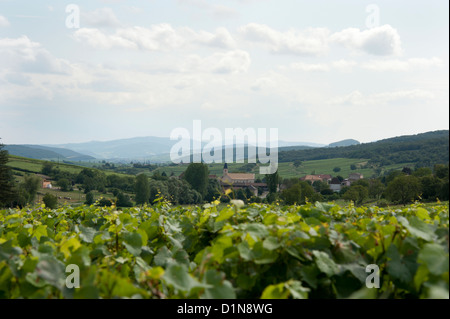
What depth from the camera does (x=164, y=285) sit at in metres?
2.41

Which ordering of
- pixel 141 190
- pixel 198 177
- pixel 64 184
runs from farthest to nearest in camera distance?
pixel 64 184, pixel 198 177, pixel 141 190

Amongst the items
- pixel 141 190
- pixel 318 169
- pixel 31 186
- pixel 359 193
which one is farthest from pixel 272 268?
pixel 318 169

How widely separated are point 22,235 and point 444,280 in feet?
12.3

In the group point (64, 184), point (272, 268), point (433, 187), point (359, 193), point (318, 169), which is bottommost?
point (64, 184)

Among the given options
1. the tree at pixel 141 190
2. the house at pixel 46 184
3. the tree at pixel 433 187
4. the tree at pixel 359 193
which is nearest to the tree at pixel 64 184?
the house at pixel 46 184

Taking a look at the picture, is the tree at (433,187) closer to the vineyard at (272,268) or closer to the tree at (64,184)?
the vineyard at (272,268)

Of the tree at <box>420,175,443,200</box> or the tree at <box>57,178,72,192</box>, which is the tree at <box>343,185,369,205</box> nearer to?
the tree at <box>420,175,443,200</box>

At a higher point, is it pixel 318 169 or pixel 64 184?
pixel 318 169

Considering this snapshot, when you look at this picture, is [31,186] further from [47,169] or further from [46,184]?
[47,169]

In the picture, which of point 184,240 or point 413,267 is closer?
point 413,267

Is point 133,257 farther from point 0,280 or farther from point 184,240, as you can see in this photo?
point 0,280

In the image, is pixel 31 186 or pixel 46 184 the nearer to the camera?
pixel 31 186

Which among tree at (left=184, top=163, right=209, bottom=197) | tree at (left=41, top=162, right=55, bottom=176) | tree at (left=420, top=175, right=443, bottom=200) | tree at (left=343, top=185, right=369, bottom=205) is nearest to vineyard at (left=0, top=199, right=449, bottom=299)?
tree at (left=420, top=175, right=443, bottom=200)

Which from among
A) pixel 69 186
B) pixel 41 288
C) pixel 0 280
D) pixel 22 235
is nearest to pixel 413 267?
pixel 41 288
